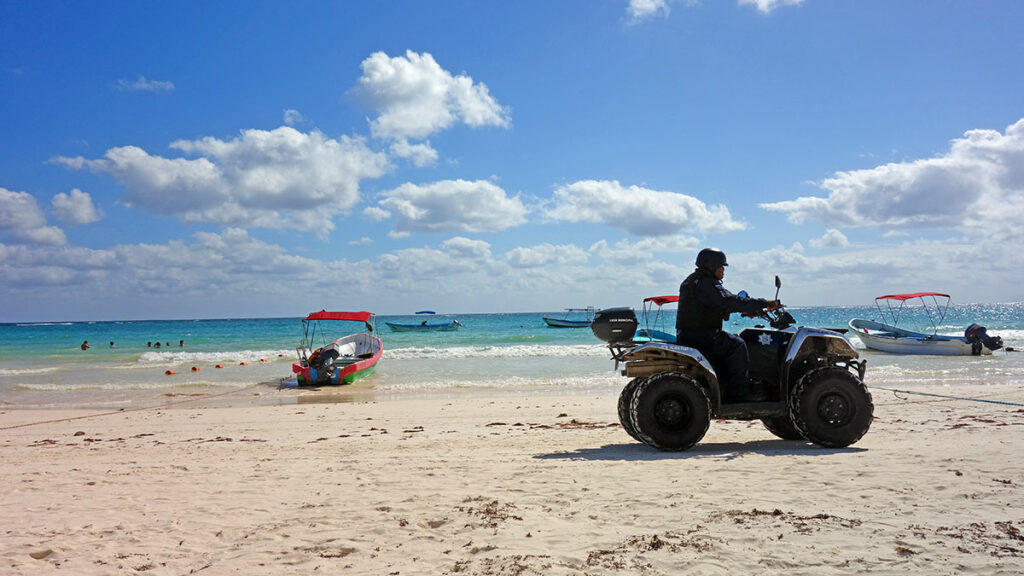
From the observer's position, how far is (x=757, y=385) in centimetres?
693

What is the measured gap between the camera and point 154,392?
61.2 feet

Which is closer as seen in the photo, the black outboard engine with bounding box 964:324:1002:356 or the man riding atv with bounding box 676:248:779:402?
the man riding atv with bounding box 676:248:779:402

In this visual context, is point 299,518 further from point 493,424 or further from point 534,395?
point 534,395

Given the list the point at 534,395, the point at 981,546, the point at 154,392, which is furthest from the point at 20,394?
the point at 981,546

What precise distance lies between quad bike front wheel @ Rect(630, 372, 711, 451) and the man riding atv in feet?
1.32

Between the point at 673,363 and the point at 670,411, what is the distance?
1.68ft

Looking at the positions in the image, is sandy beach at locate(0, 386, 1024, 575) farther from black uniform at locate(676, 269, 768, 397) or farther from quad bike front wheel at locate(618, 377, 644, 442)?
black uniform at locate(676, 269, 768, 397)

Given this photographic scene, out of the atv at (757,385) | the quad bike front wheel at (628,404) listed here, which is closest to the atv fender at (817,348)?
the atv at (757,385)

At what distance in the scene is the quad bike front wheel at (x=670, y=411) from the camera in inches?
263

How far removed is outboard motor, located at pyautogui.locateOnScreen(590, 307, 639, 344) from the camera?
23.0 feet

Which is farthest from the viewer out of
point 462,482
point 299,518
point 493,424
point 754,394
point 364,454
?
point 493,424

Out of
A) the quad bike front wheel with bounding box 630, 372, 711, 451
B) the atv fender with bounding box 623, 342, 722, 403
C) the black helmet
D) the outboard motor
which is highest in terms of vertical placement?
the black helmet

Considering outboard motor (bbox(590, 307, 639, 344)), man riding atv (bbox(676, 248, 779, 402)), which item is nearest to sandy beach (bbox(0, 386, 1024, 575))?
man riding atv (bbox(676, 248, 779, 402))

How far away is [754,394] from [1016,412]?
5.58 meters
